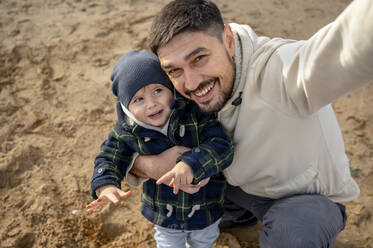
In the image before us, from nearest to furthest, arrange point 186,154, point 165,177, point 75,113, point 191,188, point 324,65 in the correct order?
point 324,65 < point 165,177 < point 186,154 < point 191,188 < point 75,113

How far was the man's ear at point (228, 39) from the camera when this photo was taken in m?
1.67

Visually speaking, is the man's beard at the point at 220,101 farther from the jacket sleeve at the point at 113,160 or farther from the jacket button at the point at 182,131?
the jacket sleeve at the point at 113,160

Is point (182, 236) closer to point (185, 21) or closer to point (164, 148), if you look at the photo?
point (164, 148)

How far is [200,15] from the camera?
1.60 metres

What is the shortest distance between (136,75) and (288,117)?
0.80m

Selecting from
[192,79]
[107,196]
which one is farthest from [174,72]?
[107,196]

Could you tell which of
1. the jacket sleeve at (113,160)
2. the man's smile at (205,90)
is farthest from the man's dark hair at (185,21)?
the jacket sleeve at (113,160)

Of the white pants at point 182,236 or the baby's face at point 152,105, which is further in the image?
the white pants at point 182,236

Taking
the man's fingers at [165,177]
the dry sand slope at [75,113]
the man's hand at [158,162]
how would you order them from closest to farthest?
the man's fingers at [165,177] < the man's hand at [158,162] < the dry sand slope at [75,113]

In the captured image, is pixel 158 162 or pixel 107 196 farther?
pixel 158 162

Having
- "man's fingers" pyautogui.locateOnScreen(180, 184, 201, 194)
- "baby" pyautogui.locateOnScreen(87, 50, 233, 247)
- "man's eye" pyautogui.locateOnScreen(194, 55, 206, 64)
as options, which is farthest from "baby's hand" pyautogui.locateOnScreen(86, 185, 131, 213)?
"man's eye" pyautogui.locateOnScreen(194, 55, 206, 64)

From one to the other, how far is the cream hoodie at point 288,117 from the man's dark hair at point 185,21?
0.57ft

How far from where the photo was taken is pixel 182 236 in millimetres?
2041

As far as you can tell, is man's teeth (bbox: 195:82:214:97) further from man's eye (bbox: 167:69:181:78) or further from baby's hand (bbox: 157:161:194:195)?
baby's hand (bbox: 157:161:194:195)
